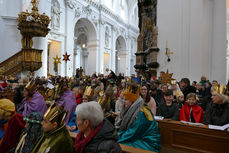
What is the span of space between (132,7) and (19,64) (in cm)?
2413

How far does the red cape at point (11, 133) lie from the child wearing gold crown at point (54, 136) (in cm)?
95

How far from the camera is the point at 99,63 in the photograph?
2338 cm

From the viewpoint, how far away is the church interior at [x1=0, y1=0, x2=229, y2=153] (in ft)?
7.74

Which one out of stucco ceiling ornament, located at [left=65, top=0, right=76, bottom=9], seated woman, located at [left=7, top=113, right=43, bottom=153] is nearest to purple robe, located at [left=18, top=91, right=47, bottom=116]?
seated woman, located at [left=7, top=113, right=43, bottom=153]

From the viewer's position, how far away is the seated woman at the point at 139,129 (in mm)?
2885

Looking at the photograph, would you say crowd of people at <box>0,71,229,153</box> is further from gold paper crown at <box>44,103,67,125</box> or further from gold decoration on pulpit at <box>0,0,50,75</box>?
gold decoration on pulpit at <box>0,0,50,75</box>

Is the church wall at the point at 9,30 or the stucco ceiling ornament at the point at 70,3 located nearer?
the church wall at the point at 9,30

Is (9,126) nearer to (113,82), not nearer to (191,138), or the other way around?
(191,138)

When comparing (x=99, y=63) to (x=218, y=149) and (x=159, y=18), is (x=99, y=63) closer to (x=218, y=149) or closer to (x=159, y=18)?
(x=159, y=18)

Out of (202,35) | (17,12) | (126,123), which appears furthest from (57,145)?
(17,12)

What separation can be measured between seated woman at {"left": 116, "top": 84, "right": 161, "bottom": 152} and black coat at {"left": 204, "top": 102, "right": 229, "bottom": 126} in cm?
149

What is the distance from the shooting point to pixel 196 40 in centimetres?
1013

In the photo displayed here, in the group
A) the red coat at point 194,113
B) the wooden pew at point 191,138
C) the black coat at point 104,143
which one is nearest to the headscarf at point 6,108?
the black coat at point 104,143

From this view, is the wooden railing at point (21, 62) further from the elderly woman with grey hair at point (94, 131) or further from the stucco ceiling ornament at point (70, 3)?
the elderly woman with grey hair at point (94, 131)
